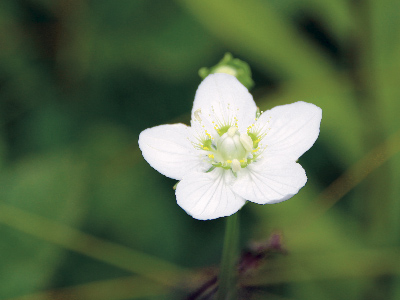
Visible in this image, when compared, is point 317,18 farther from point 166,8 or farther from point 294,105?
point 294,105

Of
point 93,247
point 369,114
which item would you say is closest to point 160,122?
point 93,247

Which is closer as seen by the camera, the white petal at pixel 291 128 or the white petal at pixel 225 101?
the white petal at pixel 291 128

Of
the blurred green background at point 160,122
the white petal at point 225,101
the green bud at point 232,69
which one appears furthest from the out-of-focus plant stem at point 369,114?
the white petal at point 225,101

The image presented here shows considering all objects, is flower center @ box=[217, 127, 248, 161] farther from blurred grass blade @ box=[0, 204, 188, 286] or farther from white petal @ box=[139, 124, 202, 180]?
blurred grass blade @ box=[0, 204, 188, 286]

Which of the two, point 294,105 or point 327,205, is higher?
point 327,205

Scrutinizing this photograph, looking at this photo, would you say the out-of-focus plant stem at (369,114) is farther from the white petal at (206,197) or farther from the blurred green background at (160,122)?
the white petal at (206,197)

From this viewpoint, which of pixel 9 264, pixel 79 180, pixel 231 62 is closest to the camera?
pixel 231 62

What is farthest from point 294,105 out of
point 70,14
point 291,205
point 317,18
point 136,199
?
point 70,14
